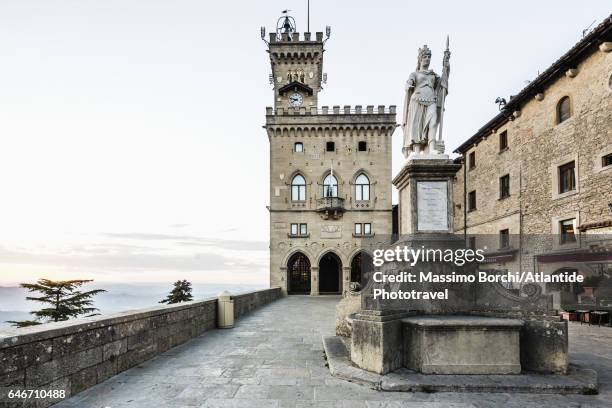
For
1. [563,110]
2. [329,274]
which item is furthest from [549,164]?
[329,274]

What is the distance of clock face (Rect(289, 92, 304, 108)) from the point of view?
118 feet

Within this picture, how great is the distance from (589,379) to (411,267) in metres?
2.82

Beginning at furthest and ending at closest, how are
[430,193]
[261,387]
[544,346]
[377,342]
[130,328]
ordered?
[430,193]
[130,328]
[544,346]
[377,342]
[261,387]

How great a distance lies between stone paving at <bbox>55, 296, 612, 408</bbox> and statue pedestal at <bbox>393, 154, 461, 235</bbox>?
2880 mm

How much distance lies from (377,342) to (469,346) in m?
1.36

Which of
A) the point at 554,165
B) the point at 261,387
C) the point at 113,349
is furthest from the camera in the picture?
the point at 554,165

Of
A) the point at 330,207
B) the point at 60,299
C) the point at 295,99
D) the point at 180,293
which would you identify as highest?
the point at 295,99

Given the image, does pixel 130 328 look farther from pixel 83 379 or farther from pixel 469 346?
pixel 469 346

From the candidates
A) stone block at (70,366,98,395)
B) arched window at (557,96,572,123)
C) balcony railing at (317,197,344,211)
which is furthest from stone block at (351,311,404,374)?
balcony railing at (317,197,344,211)

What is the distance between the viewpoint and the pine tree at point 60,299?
72.1 feet

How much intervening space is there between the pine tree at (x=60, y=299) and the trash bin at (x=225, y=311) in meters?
15.2

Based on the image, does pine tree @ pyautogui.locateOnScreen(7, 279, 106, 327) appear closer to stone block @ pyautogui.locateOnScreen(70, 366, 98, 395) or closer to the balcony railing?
the balcony railing

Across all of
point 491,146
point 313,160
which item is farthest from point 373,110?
point 491,146

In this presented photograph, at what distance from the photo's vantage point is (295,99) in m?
35.9
